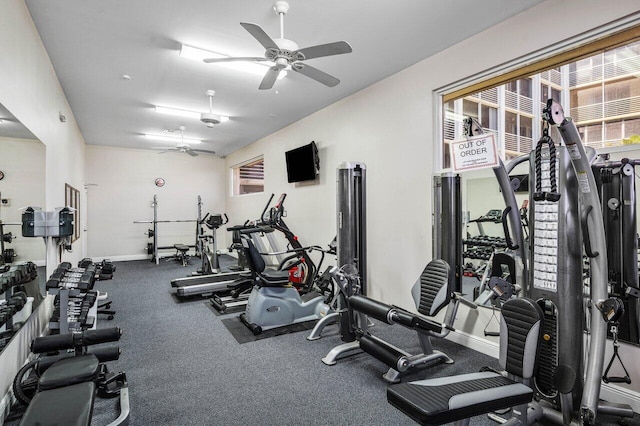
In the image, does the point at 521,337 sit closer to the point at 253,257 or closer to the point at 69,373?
the point at 69,373

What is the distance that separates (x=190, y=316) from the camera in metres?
4.09

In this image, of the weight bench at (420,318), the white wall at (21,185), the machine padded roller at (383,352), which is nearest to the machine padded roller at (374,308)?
the weight bench at (420,318)

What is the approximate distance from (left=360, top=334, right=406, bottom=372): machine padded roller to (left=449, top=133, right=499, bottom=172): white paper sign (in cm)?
147

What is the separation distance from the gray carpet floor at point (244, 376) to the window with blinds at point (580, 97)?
6.38 feet

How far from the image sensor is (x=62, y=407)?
152 centimetres

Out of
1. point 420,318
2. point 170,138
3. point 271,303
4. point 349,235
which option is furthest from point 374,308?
point 170,138

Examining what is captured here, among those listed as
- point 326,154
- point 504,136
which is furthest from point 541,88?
point 326,154

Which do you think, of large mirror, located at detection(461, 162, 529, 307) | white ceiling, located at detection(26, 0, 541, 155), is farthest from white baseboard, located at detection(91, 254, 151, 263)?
large mirror, located at detection(461, 162, 529, 307)

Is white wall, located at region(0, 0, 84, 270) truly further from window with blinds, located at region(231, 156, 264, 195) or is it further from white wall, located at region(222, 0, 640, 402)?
window with blinds, located at region(231, 156, 264, 195)

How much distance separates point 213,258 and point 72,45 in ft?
14.2

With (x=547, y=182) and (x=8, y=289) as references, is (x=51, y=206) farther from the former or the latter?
(x=547, y=182)

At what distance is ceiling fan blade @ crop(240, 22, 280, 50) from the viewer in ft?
7.07

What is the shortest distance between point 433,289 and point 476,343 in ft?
2.95

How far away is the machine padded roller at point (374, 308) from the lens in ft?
8.07
